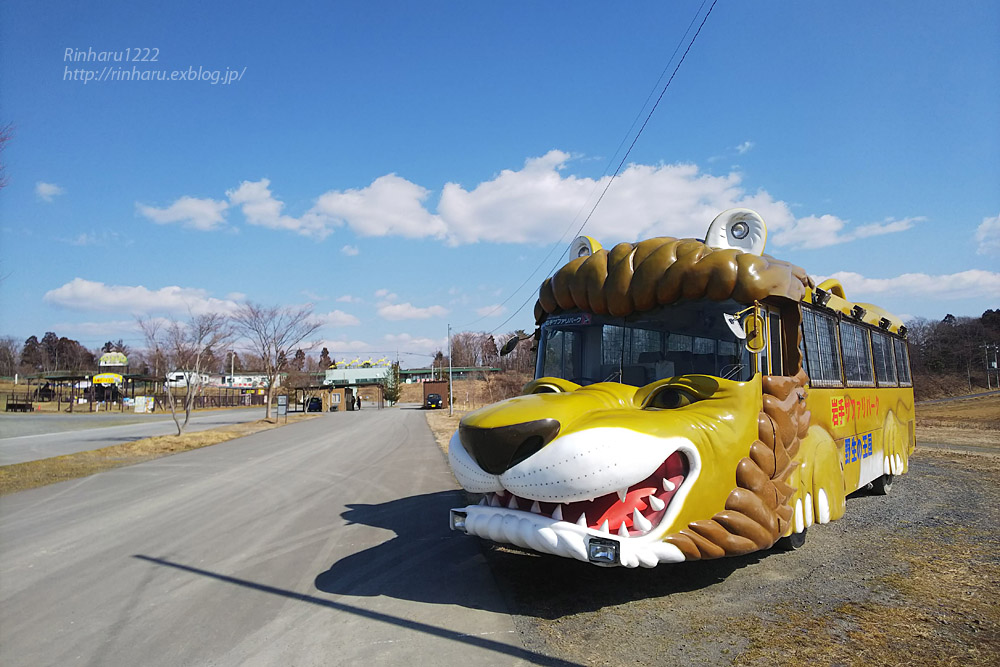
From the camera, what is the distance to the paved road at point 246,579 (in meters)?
4.19

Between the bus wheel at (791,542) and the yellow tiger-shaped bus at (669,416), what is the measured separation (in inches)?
0.8

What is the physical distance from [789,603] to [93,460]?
18090 millimetres

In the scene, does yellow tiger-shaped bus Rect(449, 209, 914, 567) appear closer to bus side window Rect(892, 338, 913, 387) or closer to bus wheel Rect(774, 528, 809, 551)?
bus wheel Rect(774, 528, 809, 551)

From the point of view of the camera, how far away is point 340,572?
599 centimetres

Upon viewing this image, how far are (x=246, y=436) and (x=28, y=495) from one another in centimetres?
1428

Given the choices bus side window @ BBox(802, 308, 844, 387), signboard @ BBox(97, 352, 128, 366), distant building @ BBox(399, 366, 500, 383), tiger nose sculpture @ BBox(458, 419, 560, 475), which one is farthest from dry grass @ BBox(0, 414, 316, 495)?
distant building @ BBox(399, 366, 500, 383)

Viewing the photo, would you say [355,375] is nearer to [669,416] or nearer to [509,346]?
[509,346]

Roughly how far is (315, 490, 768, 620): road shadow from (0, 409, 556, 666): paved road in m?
0.03

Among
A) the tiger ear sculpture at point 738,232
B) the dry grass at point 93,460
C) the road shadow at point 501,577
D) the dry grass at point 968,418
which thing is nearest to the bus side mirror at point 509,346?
the road shadow at point 501,577

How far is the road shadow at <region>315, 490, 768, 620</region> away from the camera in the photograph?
5.11 m

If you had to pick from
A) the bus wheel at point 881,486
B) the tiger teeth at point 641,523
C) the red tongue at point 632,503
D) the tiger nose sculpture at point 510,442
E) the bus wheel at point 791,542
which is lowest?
the bus wheel at point 881,486

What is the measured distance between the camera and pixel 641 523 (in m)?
4.37

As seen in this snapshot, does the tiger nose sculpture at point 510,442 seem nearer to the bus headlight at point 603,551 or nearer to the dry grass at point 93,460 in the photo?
the bus headlight at point 603,551

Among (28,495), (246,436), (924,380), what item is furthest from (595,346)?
(924,380)
